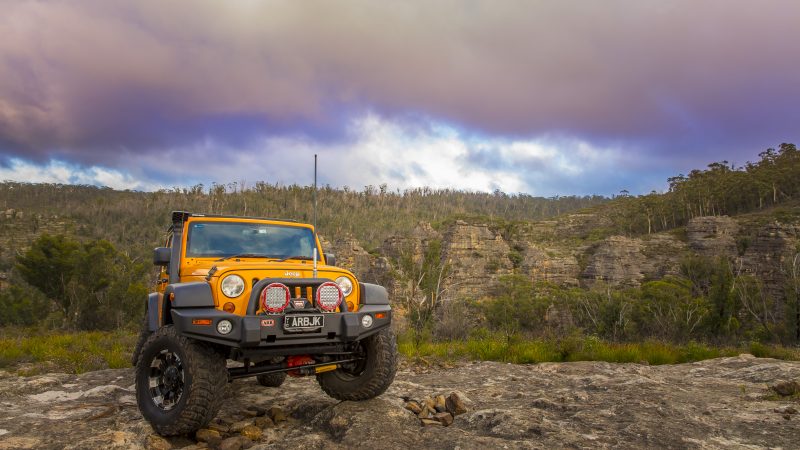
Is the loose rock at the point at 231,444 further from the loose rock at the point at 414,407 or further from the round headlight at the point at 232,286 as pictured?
the loose rock at the point at 414,407

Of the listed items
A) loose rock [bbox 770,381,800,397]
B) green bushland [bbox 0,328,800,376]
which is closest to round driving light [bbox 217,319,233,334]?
green bushland [bbox 0,328,800,376]

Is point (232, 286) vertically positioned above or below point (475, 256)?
below

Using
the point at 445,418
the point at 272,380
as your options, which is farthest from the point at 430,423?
the point at 272,380

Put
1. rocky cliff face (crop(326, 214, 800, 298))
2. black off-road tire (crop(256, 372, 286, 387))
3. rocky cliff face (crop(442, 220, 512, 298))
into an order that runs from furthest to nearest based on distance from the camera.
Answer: rocky cliff face (crop(442, 220, 512, 298)), rocky cliff face (crop(326, 214, 800, 298)), black off-road tire (crop(256, 372, 286, 387))

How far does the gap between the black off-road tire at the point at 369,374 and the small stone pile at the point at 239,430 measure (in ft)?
2.10

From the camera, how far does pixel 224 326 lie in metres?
4.35

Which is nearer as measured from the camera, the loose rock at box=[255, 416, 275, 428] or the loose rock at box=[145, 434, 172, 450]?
the loose rock at box=[145, 434, 172, 450]

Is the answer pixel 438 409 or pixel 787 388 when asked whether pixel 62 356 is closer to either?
pixel 438 409

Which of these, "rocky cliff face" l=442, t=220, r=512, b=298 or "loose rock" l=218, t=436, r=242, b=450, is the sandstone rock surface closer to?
"loose rock" l=218, t=436, r=242, b=450

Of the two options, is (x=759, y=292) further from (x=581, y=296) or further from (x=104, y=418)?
(x=104, y=418)

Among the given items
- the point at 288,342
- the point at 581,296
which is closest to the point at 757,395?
the point at 288,342

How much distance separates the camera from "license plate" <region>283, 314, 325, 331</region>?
4449 mm

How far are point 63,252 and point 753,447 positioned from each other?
117 ft

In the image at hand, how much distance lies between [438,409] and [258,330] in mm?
2190
